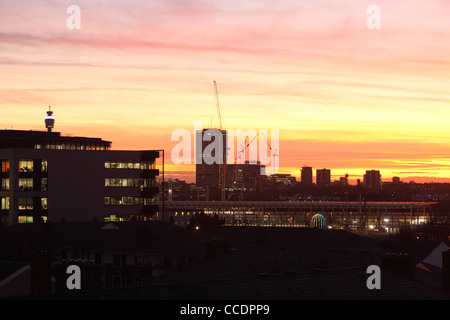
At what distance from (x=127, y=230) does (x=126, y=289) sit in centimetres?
8842

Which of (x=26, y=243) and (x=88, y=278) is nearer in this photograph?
(x=88, y=278)

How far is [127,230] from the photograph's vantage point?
5157 inches

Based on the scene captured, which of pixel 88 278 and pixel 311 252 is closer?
pixel 88 278

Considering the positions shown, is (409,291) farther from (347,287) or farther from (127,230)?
(127,230)

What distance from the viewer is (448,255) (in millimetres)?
63156
